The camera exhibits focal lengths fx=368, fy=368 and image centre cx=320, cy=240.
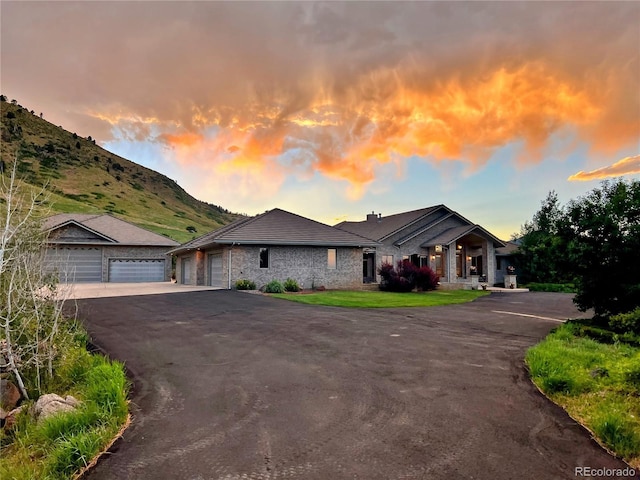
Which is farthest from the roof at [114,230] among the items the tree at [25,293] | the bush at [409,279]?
the tree at [25,293]

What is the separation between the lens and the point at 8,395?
5492 millimetres

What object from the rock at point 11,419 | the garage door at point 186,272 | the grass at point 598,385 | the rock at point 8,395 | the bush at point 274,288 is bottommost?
the rock at point 11,419

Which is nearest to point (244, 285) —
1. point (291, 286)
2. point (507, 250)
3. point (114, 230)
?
point (291, 286)

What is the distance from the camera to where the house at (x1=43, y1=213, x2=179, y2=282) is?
31.7 meters

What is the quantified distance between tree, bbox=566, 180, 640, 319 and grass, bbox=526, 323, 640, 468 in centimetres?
244

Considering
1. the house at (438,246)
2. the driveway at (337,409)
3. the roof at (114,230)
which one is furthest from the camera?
the roof at (114,230)

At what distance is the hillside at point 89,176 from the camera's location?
67.8m

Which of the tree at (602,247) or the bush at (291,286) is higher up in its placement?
the tree at (602,247)

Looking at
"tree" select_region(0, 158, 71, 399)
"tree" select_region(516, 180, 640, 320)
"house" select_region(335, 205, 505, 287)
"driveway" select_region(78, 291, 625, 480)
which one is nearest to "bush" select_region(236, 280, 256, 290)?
"house" select_region(335, 205, 505, 287)

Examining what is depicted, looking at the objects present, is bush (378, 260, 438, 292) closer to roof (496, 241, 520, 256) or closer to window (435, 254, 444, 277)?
window (435, 254, 444, 277)

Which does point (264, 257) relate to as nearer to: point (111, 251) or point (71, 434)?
point (111, 251)

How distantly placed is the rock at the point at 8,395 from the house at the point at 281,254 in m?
16.0

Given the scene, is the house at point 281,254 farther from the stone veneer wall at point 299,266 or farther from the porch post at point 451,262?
the porch post at point 451,262

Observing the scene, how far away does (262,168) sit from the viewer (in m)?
26.7
